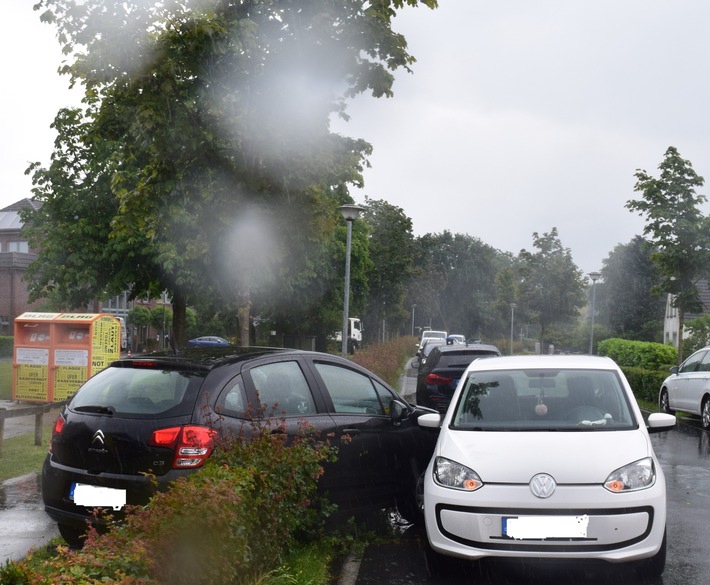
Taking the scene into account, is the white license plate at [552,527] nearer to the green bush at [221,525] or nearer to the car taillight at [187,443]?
the green bush at [221,525]

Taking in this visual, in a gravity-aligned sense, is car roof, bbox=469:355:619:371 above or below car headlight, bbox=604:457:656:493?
above

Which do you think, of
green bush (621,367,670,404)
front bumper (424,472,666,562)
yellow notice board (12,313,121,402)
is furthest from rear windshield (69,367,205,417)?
green bush (621,367,670,404)

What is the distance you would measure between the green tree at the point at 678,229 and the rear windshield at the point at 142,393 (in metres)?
22.1

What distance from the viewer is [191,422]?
227 inches

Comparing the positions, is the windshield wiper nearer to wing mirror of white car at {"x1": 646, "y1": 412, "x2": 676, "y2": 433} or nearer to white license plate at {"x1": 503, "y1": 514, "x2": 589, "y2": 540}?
white license plate at {"x1": 503, "y1": 514, "x2": 589, "y2": 540}

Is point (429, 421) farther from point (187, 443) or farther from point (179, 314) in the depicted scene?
point (179, 314)

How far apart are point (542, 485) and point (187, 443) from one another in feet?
7.42

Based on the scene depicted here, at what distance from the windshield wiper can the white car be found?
2206 millimetres

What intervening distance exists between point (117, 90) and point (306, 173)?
2.88 m

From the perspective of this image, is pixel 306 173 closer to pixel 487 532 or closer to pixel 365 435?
pixel 365 435

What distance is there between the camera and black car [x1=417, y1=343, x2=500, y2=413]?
1736 centimetres

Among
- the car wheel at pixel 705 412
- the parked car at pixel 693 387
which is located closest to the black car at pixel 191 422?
the car wheel at pixel 705 412

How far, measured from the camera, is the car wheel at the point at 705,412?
17.4 meters

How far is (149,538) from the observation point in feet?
13.8
